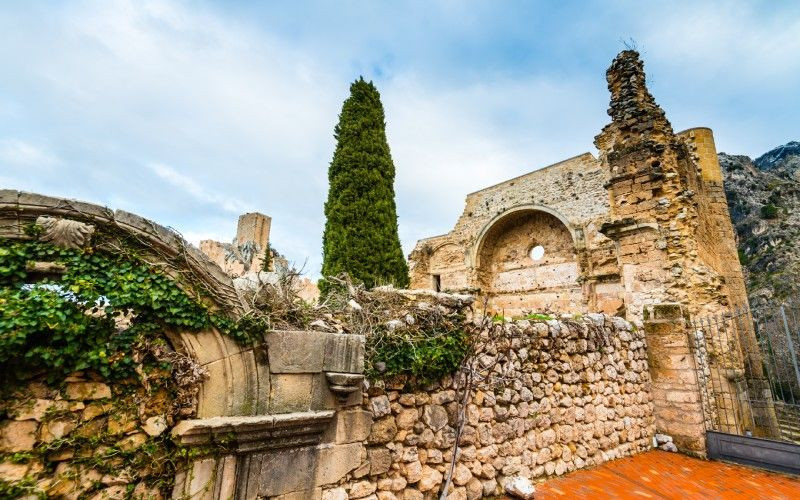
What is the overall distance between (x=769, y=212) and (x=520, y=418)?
30.4m

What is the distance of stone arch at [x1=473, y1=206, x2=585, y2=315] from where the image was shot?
1302cm

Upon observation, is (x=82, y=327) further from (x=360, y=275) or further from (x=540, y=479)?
(x=360, y=275)

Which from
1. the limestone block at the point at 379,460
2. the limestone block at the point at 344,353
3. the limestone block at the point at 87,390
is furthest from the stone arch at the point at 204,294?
the limestone block at the point at 379,460

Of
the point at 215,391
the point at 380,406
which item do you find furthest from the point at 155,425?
the point at 380,406

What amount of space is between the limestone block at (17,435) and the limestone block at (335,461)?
1.62 metres

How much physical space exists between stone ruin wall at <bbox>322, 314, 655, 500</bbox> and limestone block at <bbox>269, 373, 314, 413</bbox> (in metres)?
0.36

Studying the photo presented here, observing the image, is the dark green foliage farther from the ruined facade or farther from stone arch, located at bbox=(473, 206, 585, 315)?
stone arch, located at bbox=(473, 206, 585, 315)

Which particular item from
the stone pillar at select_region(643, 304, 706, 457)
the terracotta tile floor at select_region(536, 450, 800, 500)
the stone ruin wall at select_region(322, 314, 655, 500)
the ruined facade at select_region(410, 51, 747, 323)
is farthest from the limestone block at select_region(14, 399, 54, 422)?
the ruined facade at select_region(410, 51, 747, 323)

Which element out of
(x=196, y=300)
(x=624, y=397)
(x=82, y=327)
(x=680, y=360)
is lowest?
(x=624, y=397)

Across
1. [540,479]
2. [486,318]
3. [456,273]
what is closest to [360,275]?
Result: [486,318]

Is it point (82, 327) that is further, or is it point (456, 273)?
point (456, 273)

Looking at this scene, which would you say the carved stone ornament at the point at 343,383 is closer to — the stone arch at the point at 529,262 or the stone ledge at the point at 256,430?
the stone ledge at the point at 256,430

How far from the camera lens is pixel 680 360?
5.94 metres

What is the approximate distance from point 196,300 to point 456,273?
45.7 feet
